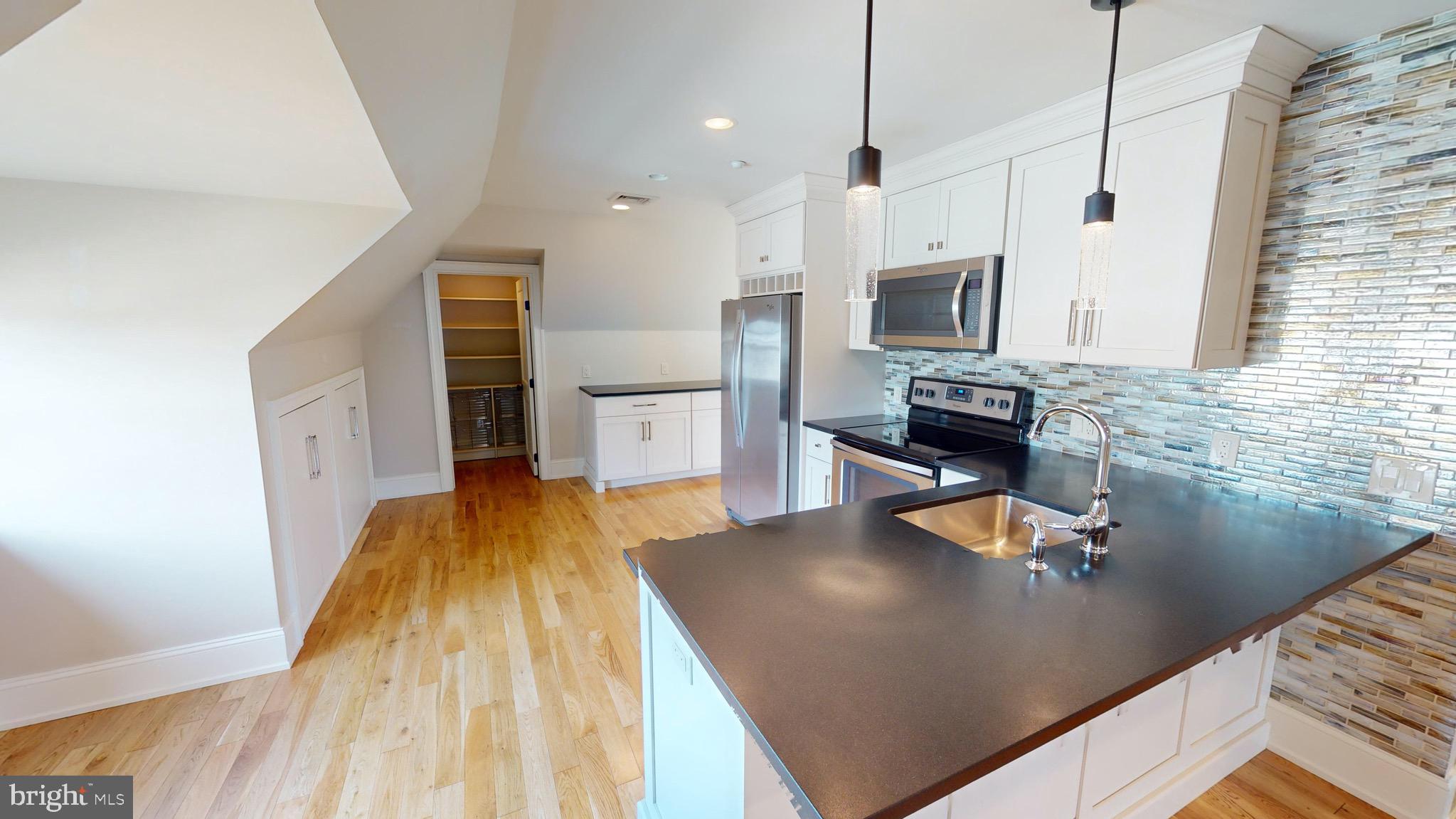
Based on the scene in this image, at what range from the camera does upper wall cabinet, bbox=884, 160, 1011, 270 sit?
7.66 feet

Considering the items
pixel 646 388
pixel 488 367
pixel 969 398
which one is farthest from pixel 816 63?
pixel 488 367

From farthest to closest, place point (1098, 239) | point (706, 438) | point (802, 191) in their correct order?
point (706, 438)
point (802, 191)
point (1098, 239)

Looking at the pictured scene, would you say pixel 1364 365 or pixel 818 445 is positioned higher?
pixel 1364 365

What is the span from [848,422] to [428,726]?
237cm

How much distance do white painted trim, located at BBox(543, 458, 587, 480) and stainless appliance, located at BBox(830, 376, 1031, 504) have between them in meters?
3.01

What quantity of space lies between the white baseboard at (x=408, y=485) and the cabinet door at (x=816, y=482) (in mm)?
3290

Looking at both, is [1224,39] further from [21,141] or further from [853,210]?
[21,141]

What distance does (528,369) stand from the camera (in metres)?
5.43

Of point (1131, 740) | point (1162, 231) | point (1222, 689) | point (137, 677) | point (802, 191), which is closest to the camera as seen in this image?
point (1131, 740)

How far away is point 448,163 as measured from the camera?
212 cm

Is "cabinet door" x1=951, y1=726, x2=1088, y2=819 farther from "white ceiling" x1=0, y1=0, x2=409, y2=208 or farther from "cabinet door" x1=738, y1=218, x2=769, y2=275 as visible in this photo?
"cabinet door" x1=738, y1=218, x2=769, y2=275

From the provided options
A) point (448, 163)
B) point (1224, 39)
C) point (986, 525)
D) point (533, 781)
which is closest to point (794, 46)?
point (1224, 39)

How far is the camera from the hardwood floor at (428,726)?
5.43ft

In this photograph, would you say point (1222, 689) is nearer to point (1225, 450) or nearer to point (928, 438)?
point (1225, 450)
